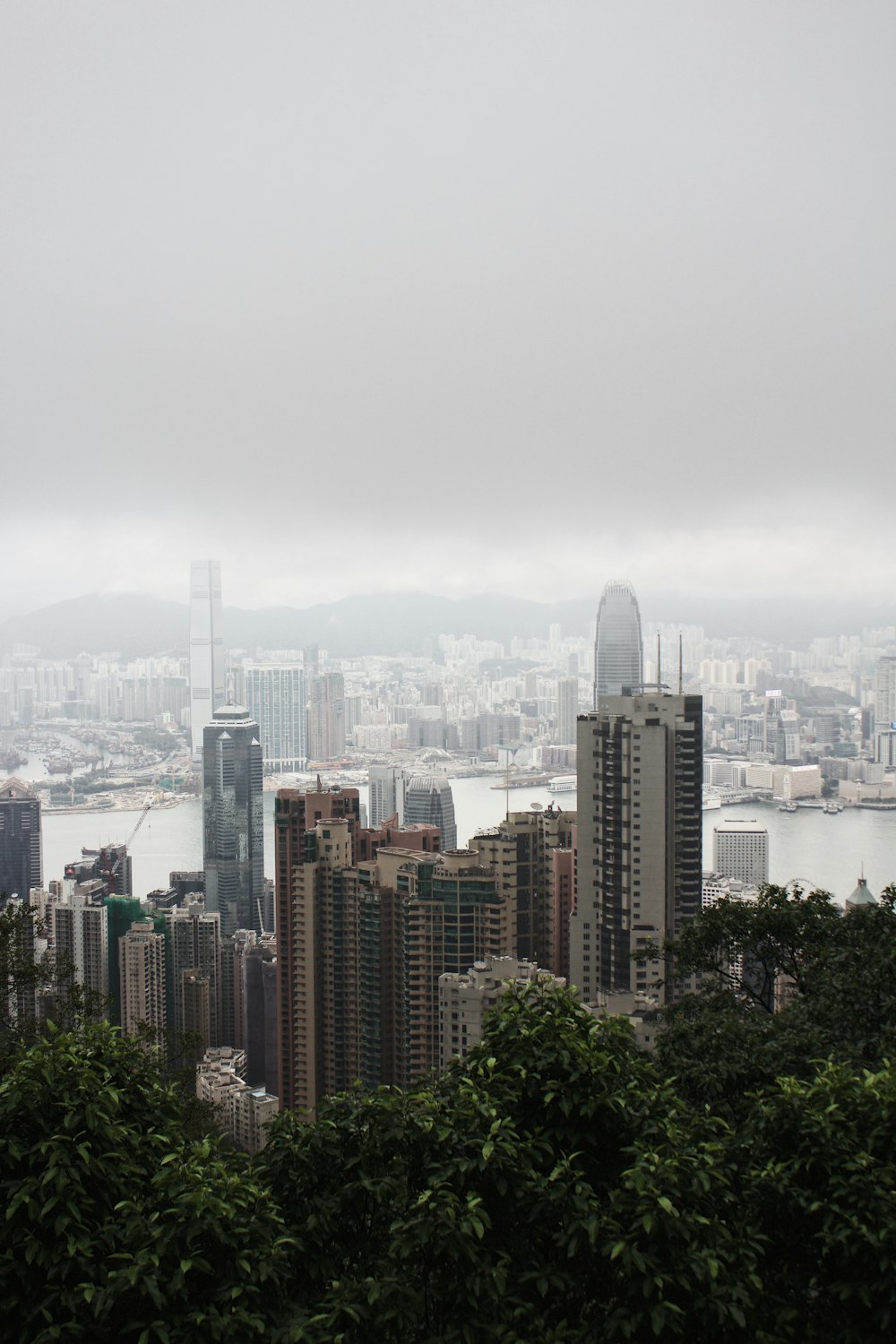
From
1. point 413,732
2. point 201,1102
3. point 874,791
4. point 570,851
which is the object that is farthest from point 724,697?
point 201,1102

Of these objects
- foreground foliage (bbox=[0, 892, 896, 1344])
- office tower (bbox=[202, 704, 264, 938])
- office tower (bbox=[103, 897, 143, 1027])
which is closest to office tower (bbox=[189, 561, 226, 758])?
office tower (bbox=[202, 704, 264, 938])

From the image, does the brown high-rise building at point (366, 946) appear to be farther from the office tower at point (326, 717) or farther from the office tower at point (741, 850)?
the office tower at point (326, 717)

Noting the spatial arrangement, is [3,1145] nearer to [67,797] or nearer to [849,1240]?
[849,1240]

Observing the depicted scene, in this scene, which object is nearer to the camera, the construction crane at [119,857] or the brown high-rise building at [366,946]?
the brown high-rise building at [366,946]

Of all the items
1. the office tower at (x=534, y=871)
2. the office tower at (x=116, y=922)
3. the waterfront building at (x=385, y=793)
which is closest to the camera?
the office tower at (x=534, y=871)

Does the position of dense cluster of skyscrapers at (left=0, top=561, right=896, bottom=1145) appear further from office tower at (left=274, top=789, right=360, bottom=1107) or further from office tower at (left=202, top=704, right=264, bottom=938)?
office tower at (left=202, top=704, right=264, bottom=938)

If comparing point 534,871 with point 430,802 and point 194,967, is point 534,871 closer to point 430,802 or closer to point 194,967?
point 194,967

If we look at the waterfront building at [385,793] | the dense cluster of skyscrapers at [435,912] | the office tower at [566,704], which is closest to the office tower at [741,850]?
the dense cluster of skyscrapers at [435,912]
